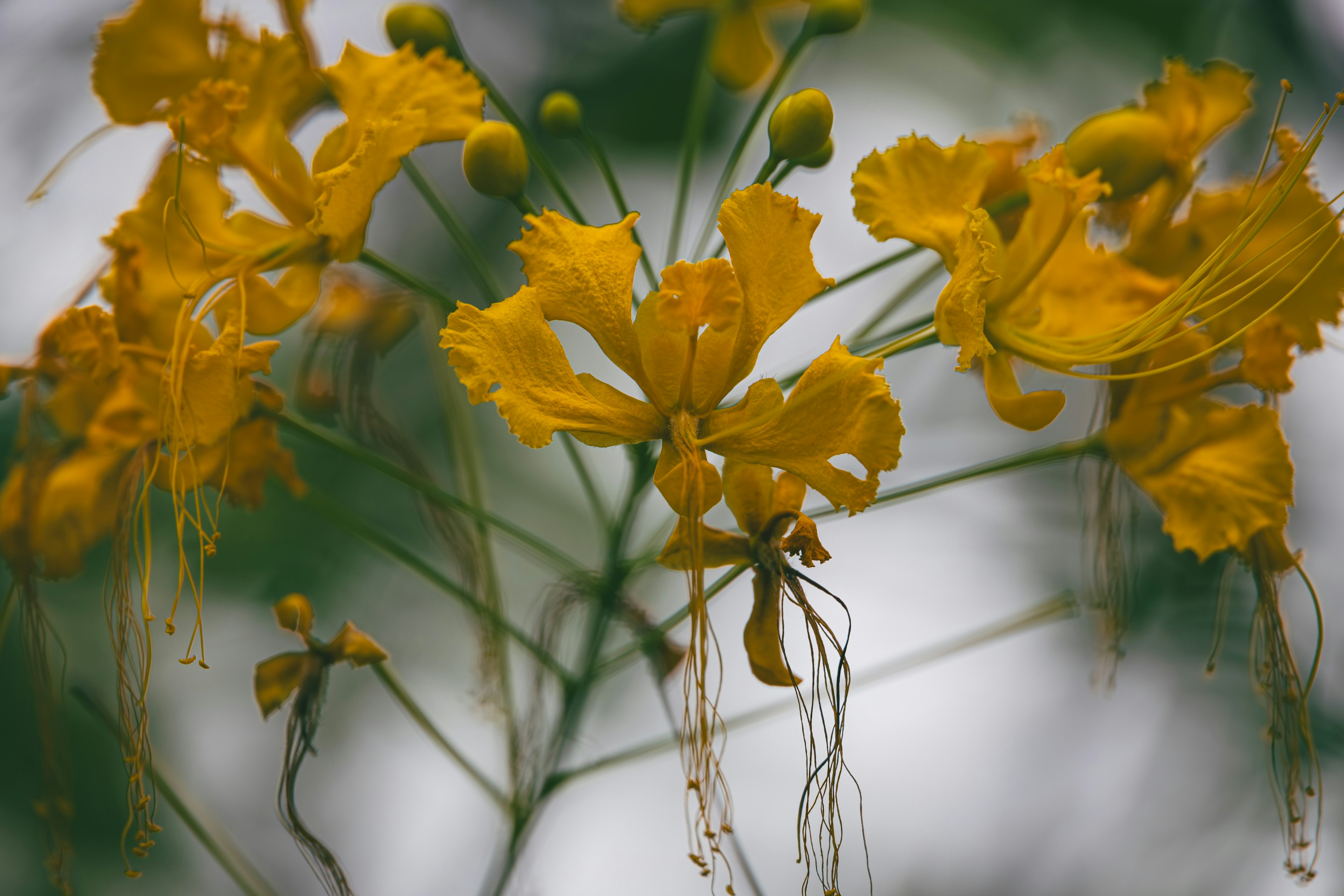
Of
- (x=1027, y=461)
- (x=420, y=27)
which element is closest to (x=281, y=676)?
(x=420, y=27)

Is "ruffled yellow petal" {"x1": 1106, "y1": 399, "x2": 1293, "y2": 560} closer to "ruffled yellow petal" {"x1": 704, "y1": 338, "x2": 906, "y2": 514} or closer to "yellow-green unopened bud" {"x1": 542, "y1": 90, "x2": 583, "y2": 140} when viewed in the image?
"ruffled yellow petal" {"x1": 704, "y1": 338, "x2": 906, "y2": 514}

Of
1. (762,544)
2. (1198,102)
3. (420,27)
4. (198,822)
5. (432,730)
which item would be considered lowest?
(198,822)

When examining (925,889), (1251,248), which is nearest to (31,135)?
(1251,248)

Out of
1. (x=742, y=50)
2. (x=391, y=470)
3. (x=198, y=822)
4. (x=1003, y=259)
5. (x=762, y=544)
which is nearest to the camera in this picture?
(x=762, y=544)

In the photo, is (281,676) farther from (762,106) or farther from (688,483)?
(762,106)

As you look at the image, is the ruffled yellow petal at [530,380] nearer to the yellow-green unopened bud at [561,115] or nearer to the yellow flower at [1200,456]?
the yellow-green unopened bud at [561,115]

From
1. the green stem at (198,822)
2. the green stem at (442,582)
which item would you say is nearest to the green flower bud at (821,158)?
the green stem at (442,582)
